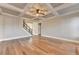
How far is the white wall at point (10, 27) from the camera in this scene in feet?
8.08

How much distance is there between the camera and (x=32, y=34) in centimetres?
254

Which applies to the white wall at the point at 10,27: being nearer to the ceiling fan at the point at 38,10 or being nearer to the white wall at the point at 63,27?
the ceiling fan at the point at 38,10

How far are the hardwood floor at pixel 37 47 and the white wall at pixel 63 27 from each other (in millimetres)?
130

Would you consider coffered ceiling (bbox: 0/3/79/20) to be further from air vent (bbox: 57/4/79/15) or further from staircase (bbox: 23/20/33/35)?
staircase (bbox: 23/20/33/35)

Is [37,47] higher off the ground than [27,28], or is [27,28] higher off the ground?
[27,28]

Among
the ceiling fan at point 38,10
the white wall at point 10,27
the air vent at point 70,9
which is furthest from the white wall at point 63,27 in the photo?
the white wall at point 10,27

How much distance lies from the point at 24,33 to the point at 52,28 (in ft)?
1.91

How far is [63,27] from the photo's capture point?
2490 mm

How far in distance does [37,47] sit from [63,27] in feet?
2.16

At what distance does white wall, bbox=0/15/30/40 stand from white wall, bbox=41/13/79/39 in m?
0.47

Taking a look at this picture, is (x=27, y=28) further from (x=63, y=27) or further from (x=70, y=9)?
(x=70, y=9)

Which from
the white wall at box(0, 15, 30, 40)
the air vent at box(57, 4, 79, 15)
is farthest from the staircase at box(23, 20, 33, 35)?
the air vent at box(57, 4, 79, 15)

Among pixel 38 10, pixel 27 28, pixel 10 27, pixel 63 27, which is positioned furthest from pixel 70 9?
pixel 10 27

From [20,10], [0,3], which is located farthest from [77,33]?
[0,3]
